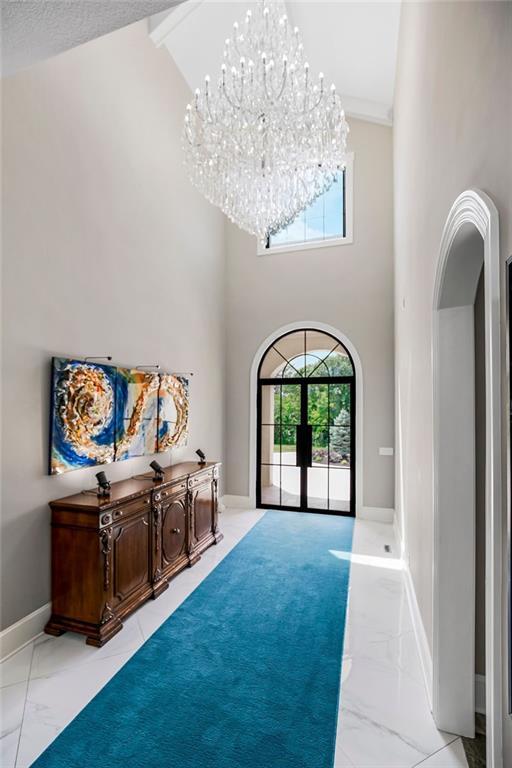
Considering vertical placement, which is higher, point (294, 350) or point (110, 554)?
point (294, 350)

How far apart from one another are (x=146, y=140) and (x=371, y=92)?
330 centimetres

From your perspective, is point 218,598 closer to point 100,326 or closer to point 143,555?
point 143,555

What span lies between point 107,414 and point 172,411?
3.89 feet

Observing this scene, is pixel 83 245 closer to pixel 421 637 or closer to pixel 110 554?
pixel 110 554

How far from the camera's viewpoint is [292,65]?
318cm

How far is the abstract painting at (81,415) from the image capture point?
294 cm

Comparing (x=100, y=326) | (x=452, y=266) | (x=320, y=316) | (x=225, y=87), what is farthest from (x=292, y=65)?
(x=320, y=316)

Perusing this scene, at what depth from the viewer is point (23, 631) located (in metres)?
2.66

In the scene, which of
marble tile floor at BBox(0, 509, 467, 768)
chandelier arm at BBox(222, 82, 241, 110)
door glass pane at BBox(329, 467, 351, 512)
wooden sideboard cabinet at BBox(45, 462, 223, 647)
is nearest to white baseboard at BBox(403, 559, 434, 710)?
marble tile floor at BBox(0, 509, 467, 768)

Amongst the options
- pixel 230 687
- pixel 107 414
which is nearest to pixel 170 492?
pixel 107 414

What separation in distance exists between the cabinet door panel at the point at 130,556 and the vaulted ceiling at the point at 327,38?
512 centimetres

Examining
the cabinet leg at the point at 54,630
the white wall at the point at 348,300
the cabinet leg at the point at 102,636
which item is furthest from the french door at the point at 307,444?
the cabinet leg at the point at 54,630

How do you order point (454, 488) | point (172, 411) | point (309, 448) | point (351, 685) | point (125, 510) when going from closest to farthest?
point (454, 488)
point (351, 685)
point (125, 510)
point (172, 411)
point (309, 448)

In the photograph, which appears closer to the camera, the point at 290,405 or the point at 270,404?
the point at 290,405
